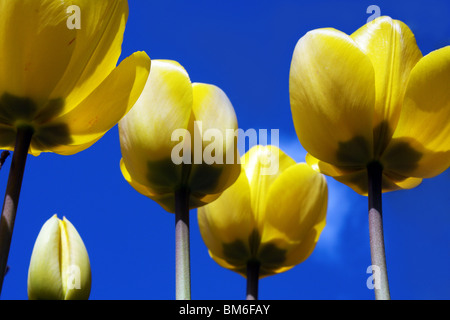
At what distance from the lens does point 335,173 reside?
97 cm

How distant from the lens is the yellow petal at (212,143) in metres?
0.93

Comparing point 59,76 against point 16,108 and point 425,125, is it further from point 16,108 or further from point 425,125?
point 425,125

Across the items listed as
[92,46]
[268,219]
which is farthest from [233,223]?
[92,46]

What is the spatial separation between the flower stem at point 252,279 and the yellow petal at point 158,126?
21 cm

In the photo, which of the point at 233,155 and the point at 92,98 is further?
the point at 233,155

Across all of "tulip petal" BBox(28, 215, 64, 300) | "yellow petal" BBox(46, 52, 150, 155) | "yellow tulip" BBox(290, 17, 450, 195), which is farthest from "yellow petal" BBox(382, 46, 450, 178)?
"tulip petal" BBox(28, 215, 64, 300)

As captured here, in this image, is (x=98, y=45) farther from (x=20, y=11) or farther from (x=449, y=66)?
(x=449, y=66)

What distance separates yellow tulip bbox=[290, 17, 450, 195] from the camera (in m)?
0.82

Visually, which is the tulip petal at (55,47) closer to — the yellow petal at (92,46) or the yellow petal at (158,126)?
the yellow petal at (92,46)

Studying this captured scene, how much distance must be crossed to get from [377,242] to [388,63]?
0.85 feet

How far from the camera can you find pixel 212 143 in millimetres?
930

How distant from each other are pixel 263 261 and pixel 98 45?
533mm

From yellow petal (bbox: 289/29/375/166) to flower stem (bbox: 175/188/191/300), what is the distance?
180 millimetres
